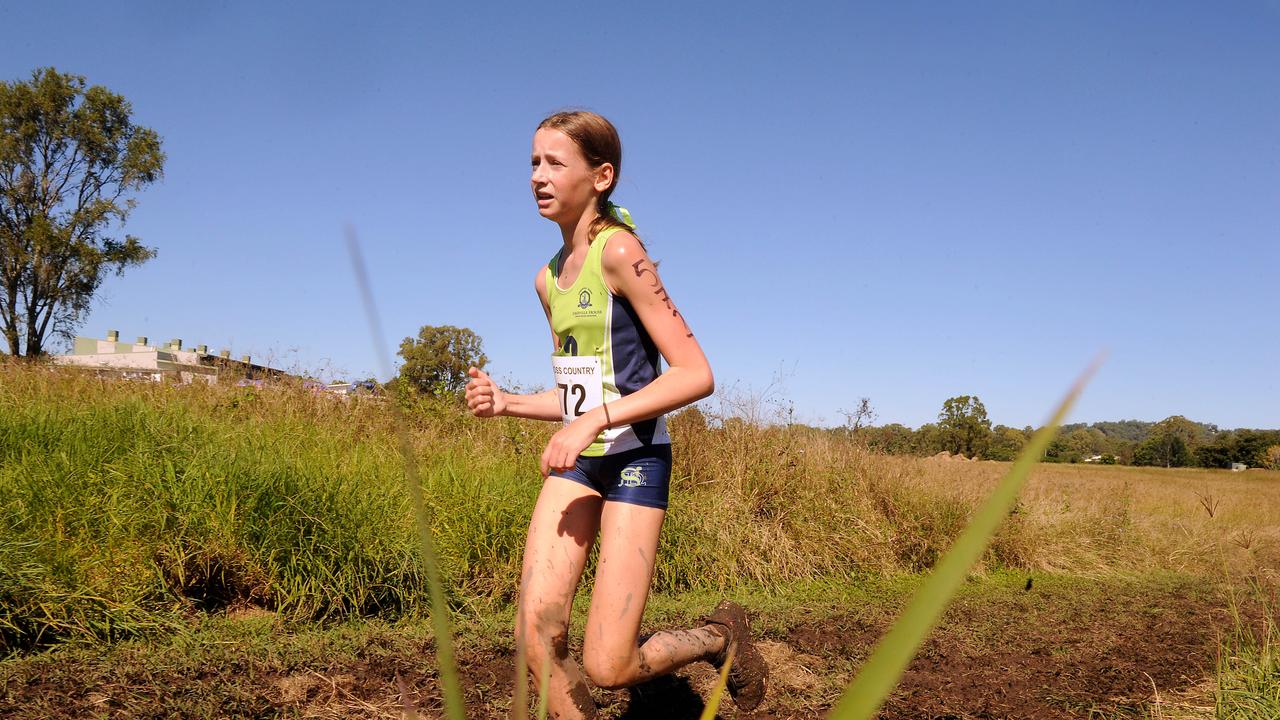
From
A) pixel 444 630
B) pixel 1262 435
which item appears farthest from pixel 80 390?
pixel 1262 435

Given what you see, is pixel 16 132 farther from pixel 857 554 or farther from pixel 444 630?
pixel 444 630

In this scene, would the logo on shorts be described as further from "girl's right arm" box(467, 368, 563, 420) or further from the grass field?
the grass field

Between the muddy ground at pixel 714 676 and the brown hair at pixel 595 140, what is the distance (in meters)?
2.06

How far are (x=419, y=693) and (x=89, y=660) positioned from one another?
1536 millimetres

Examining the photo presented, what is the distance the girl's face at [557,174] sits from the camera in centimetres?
308

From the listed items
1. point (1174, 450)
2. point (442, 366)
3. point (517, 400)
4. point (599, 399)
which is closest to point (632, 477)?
point (599, 399)

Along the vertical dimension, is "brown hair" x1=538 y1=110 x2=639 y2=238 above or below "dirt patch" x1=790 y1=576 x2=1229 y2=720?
above

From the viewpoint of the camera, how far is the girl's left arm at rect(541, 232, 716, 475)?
2.35 meters

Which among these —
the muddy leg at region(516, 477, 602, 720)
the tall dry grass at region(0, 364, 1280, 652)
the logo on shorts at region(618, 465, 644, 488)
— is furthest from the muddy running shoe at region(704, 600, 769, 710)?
the tall dry grass at region(0, 364, 1280, 652)

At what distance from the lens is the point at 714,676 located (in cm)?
486

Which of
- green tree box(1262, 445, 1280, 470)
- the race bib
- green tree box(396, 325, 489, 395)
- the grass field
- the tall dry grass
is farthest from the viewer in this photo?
green tree box(1262, 445, 1280, 470)

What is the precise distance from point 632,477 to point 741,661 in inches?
52.7

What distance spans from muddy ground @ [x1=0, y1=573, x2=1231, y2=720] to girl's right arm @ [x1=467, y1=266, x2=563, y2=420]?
129 cm

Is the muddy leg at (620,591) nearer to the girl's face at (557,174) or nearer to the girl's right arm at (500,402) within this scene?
the girl's right arm at (500,402)
